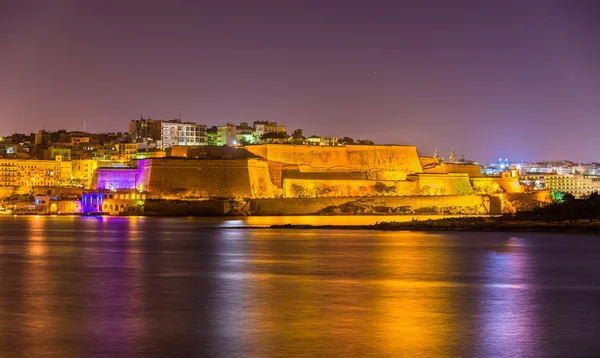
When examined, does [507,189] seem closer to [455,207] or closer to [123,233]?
[455,207]

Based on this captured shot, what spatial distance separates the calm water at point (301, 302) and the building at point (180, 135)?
141 feet

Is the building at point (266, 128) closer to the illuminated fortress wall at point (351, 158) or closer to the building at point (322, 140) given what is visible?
the building at point (322, 140)

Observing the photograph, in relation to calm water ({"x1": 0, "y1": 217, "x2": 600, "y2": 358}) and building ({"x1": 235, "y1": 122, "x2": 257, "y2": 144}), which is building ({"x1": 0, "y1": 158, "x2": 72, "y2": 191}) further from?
calm water ({"x1": 0, "y1": 217, "x2": 600, "y2": 358})

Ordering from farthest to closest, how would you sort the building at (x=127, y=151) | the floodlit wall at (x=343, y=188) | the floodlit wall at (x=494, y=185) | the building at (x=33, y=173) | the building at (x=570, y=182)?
1. the building at (x=570, y=182)
2. the building at (x=127, y=151)
3. the floodlit wall at (x=494, y=185)
4. the building at (x=33, y=173)
5. the floodlit wall at (x=343, y=188)

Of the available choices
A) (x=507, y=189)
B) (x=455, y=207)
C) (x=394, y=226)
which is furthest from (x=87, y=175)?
(x=394, y=226)

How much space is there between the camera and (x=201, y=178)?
42.8m

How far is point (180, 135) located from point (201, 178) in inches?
759

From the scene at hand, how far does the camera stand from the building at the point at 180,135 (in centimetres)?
6119

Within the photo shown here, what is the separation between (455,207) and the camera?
46.4 meters

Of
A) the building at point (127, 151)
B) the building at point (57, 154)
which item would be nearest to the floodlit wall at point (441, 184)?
the building at point (127, 151)

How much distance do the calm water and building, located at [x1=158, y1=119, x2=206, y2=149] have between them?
141ft

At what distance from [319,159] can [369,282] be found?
127 ft

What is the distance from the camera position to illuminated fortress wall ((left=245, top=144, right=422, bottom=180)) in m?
48.3

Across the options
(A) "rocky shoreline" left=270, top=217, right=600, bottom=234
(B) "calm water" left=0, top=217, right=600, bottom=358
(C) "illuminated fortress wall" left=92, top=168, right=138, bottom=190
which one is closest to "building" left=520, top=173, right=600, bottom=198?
(C) "illuminated fortress wall" left=92, top=168, right=138, bottom=190
